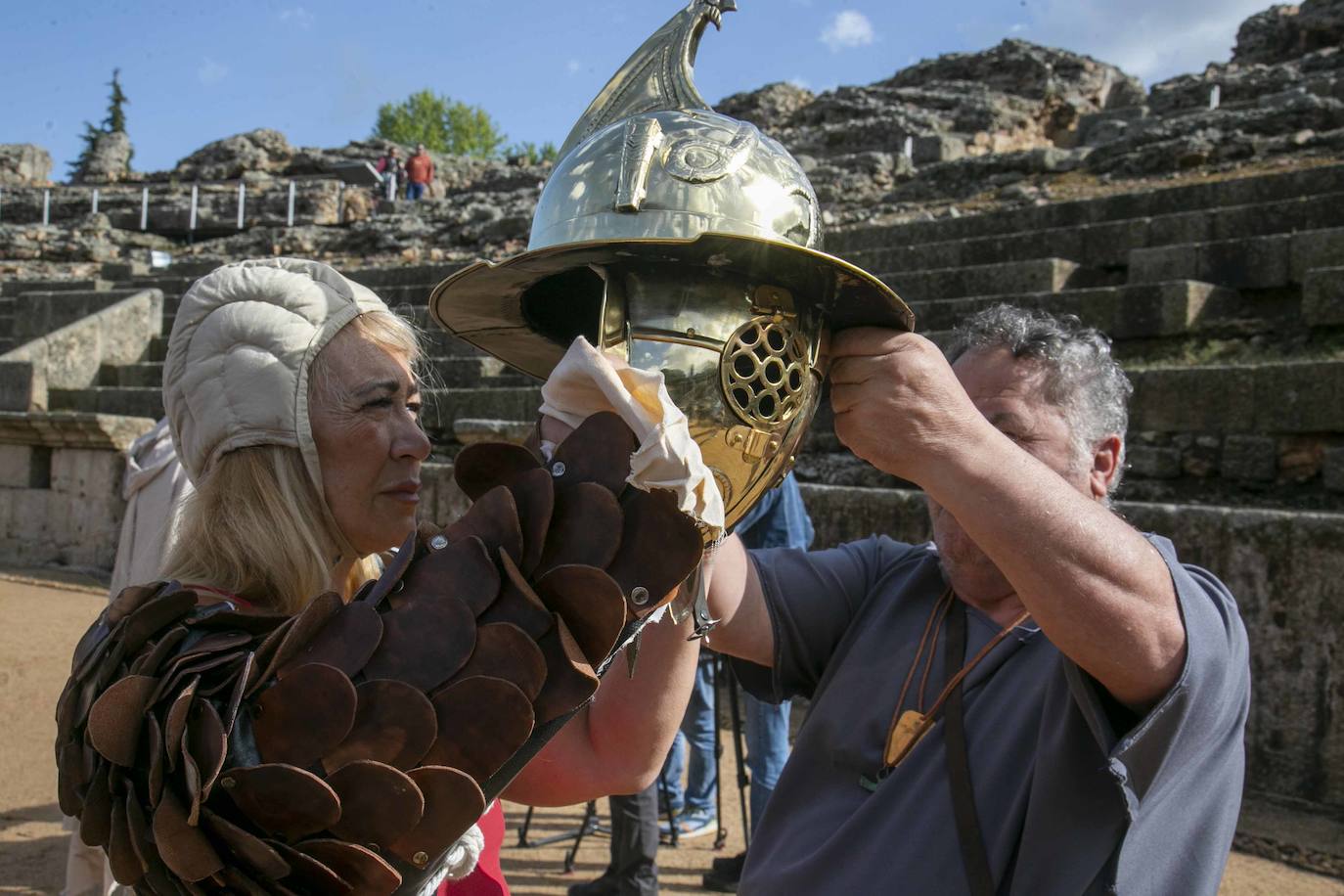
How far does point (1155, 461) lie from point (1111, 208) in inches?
160

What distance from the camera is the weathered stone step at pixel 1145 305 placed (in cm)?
626

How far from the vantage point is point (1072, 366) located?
1819 millimetres

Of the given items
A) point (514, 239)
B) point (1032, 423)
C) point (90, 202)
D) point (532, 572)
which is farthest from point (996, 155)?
point (90, 202)

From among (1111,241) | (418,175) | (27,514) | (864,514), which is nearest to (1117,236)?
(1111,241)

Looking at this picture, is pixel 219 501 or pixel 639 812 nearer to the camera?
pixel 219 501

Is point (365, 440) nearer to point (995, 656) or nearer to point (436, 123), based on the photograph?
point (995, 656)

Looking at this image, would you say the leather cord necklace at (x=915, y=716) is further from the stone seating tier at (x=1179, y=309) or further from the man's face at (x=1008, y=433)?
the stone seating tier at (x=1179, y=309)

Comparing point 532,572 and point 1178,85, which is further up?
point 1178,85

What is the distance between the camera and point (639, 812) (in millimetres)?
3469

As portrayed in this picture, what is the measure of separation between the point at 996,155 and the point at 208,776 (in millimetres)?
13236

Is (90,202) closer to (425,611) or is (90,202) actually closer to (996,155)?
(996,155)

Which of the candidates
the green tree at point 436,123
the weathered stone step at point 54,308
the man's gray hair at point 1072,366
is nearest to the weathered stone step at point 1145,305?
the man's gray hair at point 1072,366

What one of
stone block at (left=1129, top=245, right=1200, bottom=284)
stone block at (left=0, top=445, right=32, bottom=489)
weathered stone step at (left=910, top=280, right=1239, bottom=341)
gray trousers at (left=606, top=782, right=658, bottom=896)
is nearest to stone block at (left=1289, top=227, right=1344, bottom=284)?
weathered stone step at (left=910, top=280, right=1239, bottom=341)

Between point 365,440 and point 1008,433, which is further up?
point 1008,433
